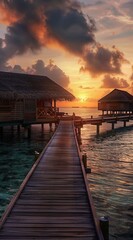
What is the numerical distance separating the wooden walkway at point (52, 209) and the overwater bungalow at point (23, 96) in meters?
17.0

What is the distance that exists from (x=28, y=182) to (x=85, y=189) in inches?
84.3

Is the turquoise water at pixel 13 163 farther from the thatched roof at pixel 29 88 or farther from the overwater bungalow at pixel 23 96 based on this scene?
the thatched roof at pixel 29 88

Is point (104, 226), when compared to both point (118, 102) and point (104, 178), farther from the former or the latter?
point (118, 102)

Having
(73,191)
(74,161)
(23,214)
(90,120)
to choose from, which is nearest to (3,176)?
(74,161)

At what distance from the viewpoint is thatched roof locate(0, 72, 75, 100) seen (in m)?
28.5

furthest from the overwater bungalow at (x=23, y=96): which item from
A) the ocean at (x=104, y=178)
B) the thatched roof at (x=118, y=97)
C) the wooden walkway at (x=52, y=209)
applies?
the thatched roof at (x=118, y=97)

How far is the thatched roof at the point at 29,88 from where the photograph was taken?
28.5 metres

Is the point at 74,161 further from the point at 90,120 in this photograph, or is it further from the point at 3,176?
the point at 90,120

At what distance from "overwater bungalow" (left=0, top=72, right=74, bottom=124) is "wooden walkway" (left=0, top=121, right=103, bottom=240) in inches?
669

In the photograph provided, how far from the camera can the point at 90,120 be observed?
3641 cm

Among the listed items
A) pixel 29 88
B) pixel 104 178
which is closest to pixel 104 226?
pixel 104 178

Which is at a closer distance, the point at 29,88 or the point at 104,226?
the point at 104,226

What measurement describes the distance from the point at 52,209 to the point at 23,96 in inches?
865

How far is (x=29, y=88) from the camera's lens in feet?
104
